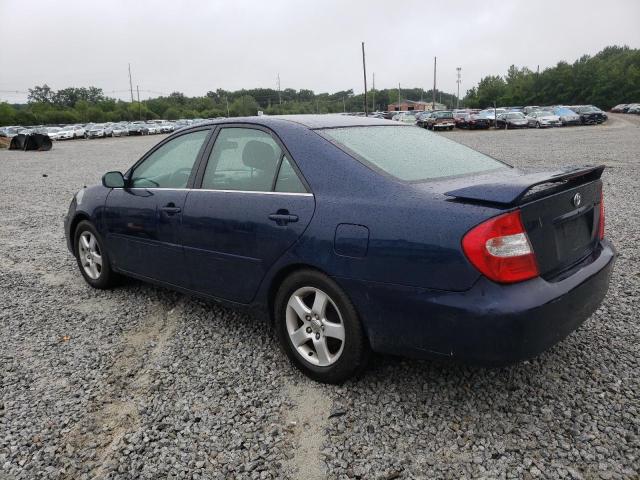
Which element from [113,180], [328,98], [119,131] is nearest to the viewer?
[113,180]

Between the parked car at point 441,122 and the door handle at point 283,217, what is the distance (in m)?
38.0

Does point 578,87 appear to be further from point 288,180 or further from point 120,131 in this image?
point 288,180

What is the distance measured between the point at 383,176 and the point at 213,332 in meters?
1.88

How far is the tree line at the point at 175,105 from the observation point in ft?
279

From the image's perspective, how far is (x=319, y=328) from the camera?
3.07m

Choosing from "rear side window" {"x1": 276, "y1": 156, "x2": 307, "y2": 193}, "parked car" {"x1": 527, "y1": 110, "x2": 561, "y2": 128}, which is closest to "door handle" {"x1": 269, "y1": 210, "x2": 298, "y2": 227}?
"rear side window" {"x1": 276, "y1": 156, "x2": 307, "y2": 193}

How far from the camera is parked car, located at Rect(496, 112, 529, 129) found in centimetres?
3847

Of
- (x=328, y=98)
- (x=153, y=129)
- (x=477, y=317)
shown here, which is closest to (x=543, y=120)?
(x=153, y=129)

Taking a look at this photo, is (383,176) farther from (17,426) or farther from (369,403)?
(17,426)

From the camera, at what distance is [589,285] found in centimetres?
283

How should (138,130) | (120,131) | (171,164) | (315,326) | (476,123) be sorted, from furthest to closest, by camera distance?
(138,130)
(120,131)
(476,123)
(171,164)
(315,326)

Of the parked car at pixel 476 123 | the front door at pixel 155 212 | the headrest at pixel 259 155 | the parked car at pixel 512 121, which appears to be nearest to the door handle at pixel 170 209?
the front door at pixel 155 212

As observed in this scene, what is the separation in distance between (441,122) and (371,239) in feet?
128

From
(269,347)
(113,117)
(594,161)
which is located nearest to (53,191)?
(269,347)
